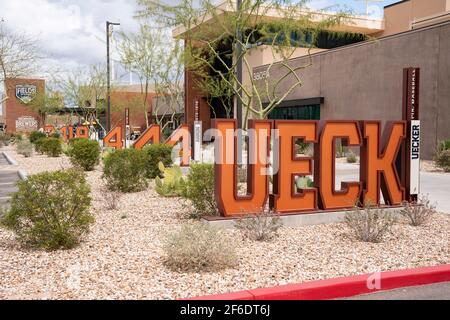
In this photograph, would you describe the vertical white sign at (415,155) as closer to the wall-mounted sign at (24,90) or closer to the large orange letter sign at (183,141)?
the large orange letter sign at (183,141)

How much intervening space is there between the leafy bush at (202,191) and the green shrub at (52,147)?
19223 mm

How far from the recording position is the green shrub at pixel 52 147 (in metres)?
26.5

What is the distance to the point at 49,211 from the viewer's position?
22.2 feet

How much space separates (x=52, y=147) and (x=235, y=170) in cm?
2053

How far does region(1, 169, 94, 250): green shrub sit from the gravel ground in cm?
21

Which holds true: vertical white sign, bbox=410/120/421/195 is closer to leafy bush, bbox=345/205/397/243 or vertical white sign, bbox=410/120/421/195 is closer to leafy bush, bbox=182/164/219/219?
leafy bush, bbox=345/205/397/243

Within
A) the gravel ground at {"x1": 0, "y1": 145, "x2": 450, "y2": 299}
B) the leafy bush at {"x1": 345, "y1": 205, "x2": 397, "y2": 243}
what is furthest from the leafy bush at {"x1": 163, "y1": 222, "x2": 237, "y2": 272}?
the leafy bush at {"x1": 345, "y1": 205, "x2": 397, "y2": 243}

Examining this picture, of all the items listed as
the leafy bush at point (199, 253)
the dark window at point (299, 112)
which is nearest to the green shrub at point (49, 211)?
the leafy bush at point (199, 253)

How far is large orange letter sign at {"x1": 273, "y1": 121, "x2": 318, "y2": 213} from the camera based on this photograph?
8.59m

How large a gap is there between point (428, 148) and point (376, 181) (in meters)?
16.2

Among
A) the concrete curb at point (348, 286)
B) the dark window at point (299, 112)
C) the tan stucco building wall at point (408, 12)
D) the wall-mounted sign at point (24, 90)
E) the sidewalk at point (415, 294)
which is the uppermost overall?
the tan stucco building wall at point (408, 12)

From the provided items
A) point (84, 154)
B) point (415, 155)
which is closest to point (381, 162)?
point (415, 155)
